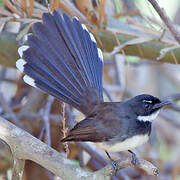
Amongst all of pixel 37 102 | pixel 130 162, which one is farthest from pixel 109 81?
pixel 130 162

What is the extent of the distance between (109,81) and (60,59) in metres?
2.34

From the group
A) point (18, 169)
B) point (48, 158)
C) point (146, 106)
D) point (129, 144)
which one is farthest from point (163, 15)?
point (18, 169)

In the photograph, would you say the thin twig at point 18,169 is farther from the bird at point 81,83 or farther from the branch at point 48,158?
the bird at point 81,83

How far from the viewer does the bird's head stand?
3449 millimetres

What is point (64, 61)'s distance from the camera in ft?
12.1

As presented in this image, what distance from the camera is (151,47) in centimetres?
411

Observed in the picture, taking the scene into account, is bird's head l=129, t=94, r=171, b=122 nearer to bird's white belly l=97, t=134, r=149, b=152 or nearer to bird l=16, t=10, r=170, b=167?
bird l=16, t=10, r=170, b=167

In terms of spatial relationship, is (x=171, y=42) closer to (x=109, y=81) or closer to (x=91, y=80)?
(x=91, y=80)

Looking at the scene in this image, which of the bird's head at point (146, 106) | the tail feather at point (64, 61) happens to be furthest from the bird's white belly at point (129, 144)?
the tail feather at point (64, 61)

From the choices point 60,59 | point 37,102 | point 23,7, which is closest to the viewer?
point 60,59

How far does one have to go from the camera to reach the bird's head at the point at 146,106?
11.3 ft

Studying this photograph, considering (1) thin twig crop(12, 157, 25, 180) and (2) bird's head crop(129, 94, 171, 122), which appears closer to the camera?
(1) thin twig crop(12, 157, 25, 180)

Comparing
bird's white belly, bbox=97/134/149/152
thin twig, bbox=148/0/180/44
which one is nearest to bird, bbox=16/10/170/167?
bird's white belly, bbox=97/134/149/152

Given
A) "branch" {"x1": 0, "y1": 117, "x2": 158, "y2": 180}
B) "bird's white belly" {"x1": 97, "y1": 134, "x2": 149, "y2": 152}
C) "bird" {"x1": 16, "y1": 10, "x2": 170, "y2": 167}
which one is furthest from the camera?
"bird" {"x1": 16, "y1": 10, "x2": 170, "y2": 167}
